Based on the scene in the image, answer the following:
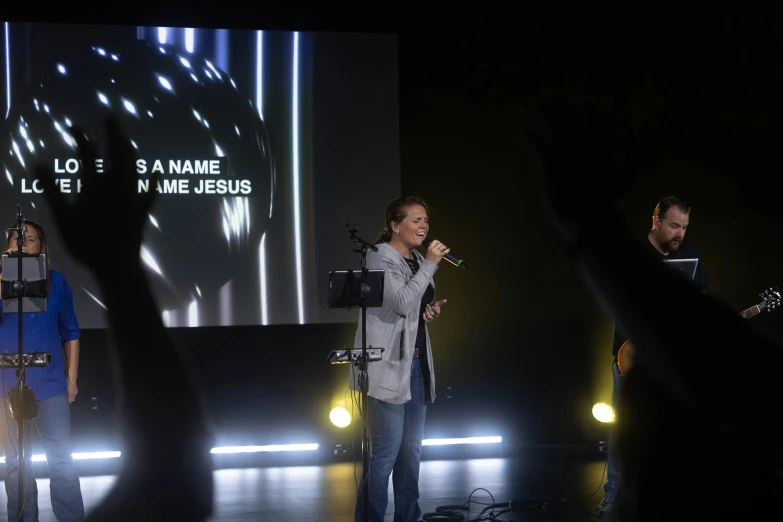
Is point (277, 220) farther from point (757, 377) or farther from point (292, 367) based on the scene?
point (757, 377)

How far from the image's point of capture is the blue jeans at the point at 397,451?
348cm

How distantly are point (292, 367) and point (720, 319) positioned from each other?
5.38m

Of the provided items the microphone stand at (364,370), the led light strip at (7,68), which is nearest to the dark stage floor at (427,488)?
the microphone stand at (364,370)

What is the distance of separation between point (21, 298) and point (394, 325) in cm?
148

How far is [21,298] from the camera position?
345 centimetres

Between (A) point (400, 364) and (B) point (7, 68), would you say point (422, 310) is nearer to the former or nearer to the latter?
(A) point (400, 364)

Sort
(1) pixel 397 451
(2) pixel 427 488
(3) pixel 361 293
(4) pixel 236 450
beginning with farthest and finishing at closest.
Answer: (4) pixel 236 450, (2) pixel 427 488, (1) pixel 397 451, (3) pixel 361 293

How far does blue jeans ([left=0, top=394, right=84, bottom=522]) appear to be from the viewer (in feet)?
12.2

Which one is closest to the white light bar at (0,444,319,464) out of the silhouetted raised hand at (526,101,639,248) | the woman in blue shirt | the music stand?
the woman in blue shirt

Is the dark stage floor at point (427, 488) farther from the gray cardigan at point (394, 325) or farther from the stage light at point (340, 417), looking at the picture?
the gray cardigan at point (394, 325)

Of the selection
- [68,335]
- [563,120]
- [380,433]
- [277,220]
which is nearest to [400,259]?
[380,433]

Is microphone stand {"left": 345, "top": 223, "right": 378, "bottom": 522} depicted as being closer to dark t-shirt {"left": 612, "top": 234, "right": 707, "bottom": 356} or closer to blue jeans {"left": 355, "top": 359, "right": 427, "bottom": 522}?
blue jeans {"left": 355, "top": 359, "right": 427, "bottom": 522}

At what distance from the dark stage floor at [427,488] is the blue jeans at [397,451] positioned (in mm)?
534

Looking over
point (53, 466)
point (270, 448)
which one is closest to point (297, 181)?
point (270, 448)
